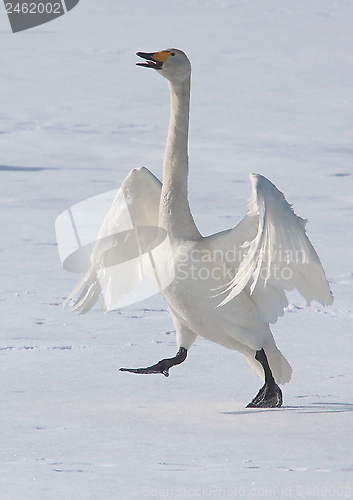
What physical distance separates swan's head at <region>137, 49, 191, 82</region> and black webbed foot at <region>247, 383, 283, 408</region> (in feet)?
4.98

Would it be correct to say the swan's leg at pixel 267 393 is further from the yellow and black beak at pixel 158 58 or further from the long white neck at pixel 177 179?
the yellow and black beak at pixel 158 58

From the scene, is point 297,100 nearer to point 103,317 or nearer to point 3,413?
point 103,317

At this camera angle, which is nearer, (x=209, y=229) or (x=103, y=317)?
(x=103, y=317)

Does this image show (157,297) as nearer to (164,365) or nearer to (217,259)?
(164,365)

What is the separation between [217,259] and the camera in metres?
4.14

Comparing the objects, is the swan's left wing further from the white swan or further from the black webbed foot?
the black webbed foot

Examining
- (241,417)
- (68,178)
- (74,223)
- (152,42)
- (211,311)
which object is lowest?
(152,42)

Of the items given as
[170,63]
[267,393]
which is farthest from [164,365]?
[170,63]

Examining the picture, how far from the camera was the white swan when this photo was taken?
12.5 feet

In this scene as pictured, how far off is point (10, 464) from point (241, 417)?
1113mm

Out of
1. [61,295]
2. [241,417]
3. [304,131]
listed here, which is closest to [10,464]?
[241,417]

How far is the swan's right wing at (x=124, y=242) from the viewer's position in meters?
4.58

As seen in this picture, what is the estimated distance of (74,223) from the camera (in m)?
7.73

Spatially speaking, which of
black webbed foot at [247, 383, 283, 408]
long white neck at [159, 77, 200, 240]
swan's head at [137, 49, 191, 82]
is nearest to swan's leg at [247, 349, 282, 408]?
black webbed foot at [247, 383, 283, 408]
